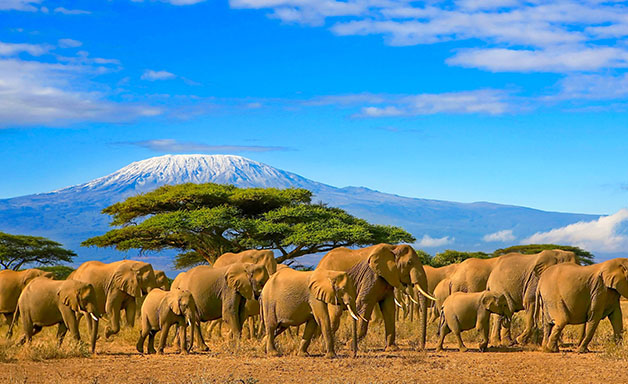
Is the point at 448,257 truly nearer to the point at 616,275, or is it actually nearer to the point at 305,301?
the point at 616,275

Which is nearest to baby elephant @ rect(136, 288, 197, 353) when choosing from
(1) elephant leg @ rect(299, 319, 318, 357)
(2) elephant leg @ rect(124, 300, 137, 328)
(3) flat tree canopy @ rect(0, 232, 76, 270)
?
(1) elephant leg @ rect(299, 319, 318, 357)

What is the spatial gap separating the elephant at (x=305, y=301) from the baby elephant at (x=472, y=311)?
2661 mm

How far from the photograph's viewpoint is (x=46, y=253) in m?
54.0

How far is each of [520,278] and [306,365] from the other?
6528mm

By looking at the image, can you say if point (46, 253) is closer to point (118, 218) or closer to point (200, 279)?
point (118, 218)

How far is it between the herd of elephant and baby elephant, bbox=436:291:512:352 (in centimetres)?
2

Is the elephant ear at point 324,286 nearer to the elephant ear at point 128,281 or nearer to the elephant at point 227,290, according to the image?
the elephant at point 227,290

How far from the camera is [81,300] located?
16016 mm

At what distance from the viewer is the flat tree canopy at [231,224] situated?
39.5 meters

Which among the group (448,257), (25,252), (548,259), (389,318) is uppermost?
(548,259)

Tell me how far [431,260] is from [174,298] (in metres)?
41.7

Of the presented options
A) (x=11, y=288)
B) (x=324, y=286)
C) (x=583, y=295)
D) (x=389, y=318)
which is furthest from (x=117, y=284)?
(x=583, y=295)

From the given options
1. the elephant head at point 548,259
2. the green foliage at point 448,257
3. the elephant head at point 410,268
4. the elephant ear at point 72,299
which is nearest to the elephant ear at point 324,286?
the elephant head at point 410,268

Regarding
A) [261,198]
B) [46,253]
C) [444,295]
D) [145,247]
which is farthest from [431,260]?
[444,295]
